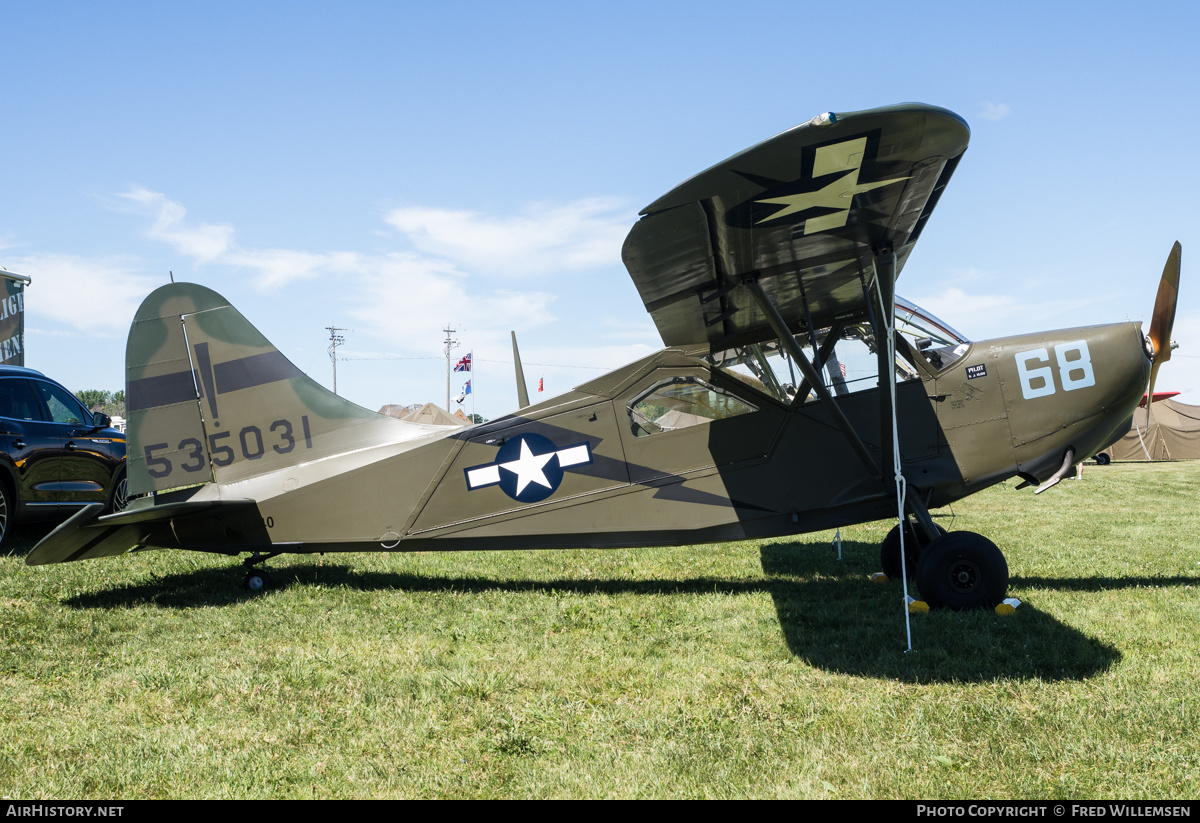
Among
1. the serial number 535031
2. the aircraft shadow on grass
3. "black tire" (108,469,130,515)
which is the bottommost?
the aircraft shadow on grass

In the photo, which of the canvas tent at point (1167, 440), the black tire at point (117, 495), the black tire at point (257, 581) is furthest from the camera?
the canvas tent at point (1167, 440)

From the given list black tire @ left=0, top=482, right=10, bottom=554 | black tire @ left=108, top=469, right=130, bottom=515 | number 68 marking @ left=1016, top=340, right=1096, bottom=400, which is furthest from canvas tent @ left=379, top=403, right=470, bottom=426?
number 68 marking @ left=1016, top=340, right=1096, bottom=400

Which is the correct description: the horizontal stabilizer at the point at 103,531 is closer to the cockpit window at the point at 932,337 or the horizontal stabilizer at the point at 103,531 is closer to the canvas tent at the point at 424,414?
the cockpit window at the point at 932,337

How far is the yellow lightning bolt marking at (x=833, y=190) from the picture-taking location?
A: 4082mm

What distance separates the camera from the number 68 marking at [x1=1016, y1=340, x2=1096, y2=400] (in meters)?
6.30

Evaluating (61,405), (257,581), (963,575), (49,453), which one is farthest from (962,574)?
(61,405)

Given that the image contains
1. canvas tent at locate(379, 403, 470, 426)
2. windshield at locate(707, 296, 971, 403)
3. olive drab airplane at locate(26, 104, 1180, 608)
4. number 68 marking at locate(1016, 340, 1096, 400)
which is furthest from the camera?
canvas tent at locate(379, 403, 470, 426)

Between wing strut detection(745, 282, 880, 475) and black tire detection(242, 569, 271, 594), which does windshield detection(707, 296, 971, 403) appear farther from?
black tire detection(242, 569, 271, 594)

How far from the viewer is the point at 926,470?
6406 mm

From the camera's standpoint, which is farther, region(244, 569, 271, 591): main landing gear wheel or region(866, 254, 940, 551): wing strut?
region(244, 569, 271, 591): main landing gear wheel

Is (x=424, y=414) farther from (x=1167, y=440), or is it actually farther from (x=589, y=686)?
(x=589, y=686)

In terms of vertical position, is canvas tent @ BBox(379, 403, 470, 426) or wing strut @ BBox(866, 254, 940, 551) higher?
canvas tent @ BBox(379, 403, 470, 426)

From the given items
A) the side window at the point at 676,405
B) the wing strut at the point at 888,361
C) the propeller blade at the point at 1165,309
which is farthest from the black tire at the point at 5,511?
the propeller blade at the point at 1165,309

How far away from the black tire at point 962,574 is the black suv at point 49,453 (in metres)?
9.10
